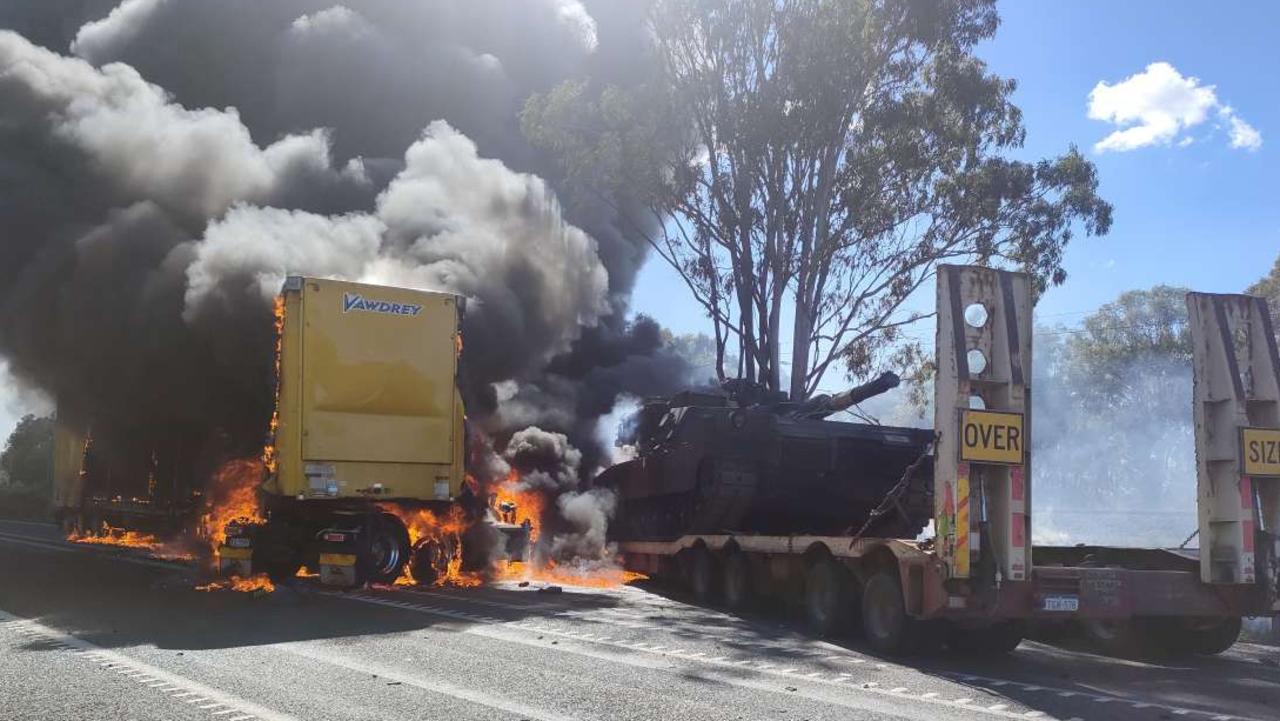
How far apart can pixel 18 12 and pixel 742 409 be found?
29.5 m

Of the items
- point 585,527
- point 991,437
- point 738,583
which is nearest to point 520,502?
point 585,527

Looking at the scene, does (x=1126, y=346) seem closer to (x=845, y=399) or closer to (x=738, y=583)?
(x=845, y=399)

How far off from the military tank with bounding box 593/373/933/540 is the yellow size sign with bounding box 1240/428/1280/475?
14.2 ft

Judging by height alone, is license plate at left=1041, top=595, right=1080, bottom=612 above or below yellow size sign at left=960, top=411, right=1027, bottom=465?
below

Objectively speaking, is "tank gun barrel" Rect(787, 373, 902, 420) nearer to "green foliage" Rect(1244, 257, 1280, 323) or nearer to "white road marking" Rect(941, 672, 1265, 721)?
"white road marking" Rect(941, 672, 1265, 721)

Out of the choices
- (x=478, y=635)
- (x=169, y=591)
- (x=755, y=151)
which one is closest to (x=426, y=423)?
(x=169, y=591)

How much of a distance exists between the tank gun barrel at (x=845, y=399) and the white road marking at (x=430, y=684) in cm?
765

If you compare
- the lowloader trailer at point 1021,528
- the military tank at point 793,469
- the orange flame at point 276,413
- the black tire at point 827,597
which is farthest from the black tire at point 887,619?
the orange flame at point 276,413

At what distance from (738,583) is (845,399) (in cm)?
307

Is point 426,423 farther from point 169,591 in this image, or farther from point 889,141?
point 889,141

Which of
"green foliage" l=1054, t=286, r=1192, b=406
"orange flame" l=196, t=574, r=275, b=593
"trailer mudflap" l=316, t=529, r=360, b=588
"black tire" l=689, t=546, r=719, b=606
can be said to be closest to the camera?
"trailer mudflap" l=316, t=529, r=360, b=588

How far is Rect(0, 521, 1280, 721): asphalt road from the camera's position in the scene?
268 inches

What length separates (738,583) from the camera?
42.1ft

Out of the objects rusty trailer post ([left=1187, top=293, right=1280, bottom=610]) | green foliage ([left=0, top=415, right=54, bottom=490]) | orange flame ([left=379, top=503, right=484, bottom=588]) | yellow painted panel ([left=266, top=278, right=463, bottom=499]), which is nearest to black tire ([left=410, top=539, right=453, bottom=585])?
orange flame ([left=379, top=503, right=484, bottom=588])
